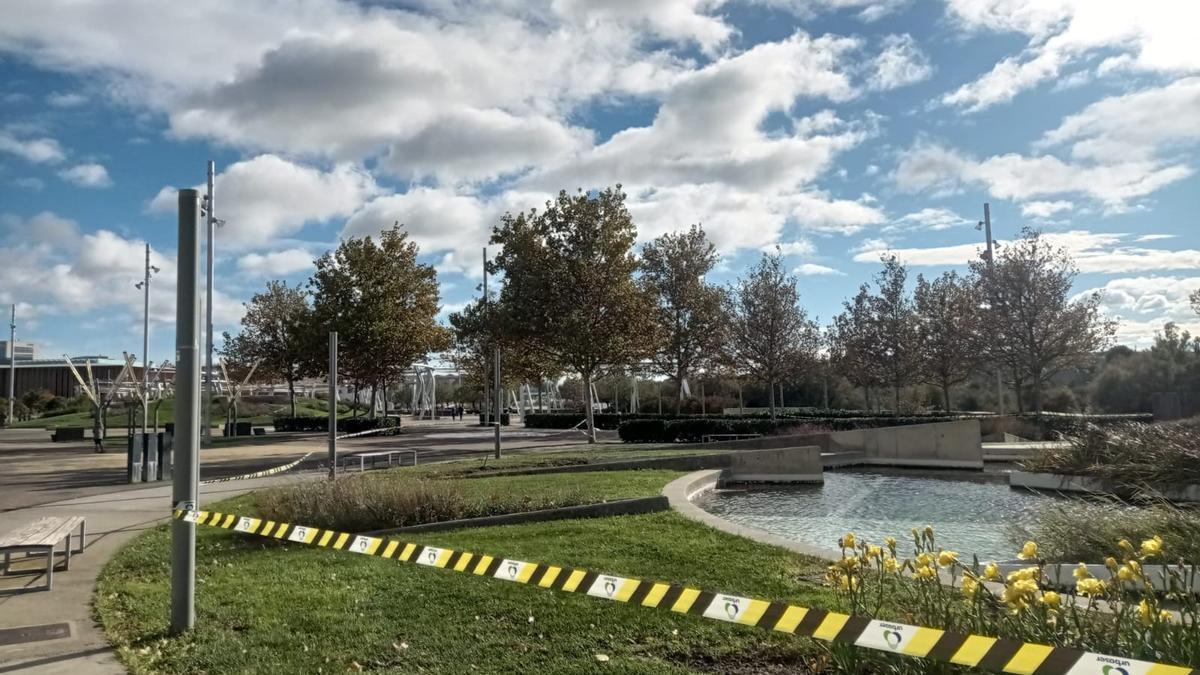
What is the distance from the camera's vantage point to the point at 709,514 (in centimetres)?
A: 1049

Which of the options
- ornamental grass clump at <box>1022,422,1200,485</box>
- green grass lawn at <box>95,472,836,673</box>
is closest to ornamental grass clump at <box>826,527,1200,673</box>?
green grass lawn at <box>95,472,836,673</box>

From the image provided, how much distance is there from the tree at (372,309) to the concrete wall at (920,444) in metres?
23.5

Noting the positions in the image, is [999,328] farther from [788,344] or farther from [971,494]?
[971,494]

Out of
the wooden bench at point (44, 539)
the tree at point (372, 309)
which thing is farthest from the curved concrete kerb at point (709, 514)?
the tree at point (372, 309)

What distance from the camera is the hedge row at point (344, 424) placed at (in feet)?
126

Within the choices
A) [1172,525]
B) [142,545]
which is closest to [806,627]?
[1172,525]

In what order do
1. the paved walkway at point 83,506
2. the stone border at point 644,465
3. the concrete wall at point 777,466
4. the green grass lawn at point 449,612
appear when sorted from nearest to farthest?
the green grass lawn at point 449,612 < the paved walkway at point 83,506 < the stone border at point 644,465 < the concrete wall at point 777,466

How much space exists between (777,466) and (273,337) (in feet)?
129

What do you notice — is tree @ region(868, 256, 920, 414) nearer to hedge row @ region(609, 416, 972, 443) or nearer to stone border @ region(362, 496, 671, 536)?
hedge row @ region(609, 416, 972, 443)

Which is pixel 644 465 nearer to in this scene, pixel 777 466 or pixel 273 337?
pixel 777 466

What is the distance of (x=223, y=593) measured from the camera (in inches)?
264

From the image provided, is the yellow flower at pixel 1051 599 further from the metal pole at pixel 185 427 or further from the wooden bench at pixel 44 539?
the wooden bench at pixel 44 539

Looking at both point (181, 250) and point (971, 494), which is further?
point (971, 494)

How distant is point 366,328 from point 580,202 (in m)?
14.4
